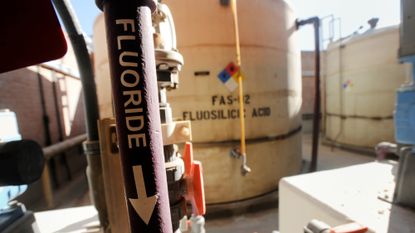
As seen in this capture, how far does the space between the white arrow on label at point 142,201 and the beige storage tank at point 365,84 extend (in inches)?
217

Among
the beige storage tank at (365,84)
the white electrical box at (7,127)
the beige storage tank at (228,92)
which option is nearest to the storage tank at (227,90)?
the beige storage tank at (228,92)

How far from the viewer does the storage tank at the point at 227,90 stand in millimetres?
2486

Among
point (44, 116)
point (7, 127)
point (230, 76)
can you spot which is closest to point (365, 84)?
point (230, 76)

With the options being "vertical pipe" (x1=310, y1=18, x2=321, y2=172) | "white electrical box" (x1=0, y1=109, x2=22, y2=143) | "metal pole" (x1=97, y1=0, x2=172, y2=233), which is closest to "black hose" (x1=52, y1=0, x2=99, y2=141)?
"metal pole" (x1=97, y1=0, x2=172, y2=233)

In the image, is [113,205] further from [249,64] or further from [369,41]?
[369,41]

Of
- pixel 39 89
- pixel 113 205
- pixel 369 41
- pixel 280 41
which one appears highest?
pixel 369 41

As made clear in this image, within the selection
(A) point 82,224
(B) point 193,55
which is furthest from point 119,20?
(B) point 193,55

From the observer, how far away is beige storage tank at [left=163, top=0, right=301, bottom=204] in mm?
2486

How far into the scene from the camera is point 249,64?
2.63m

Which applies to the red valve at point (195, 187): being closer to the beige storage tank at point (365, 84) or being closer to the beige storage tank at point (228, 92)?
the beige storage tank at point (228, 92)

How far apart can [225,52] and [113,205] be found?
2.28 m

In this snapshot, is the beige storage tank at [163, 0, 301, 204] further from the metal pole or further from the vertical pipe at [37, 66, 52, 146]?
the vertical pipe at [37, 66, 52, 146]

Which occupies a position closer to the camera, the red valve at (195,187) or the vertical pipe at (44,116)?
the red valve at (195,187)

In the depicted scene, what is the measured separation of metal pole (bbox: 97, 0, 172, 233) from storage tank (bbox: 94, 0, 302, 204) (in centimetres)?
211
